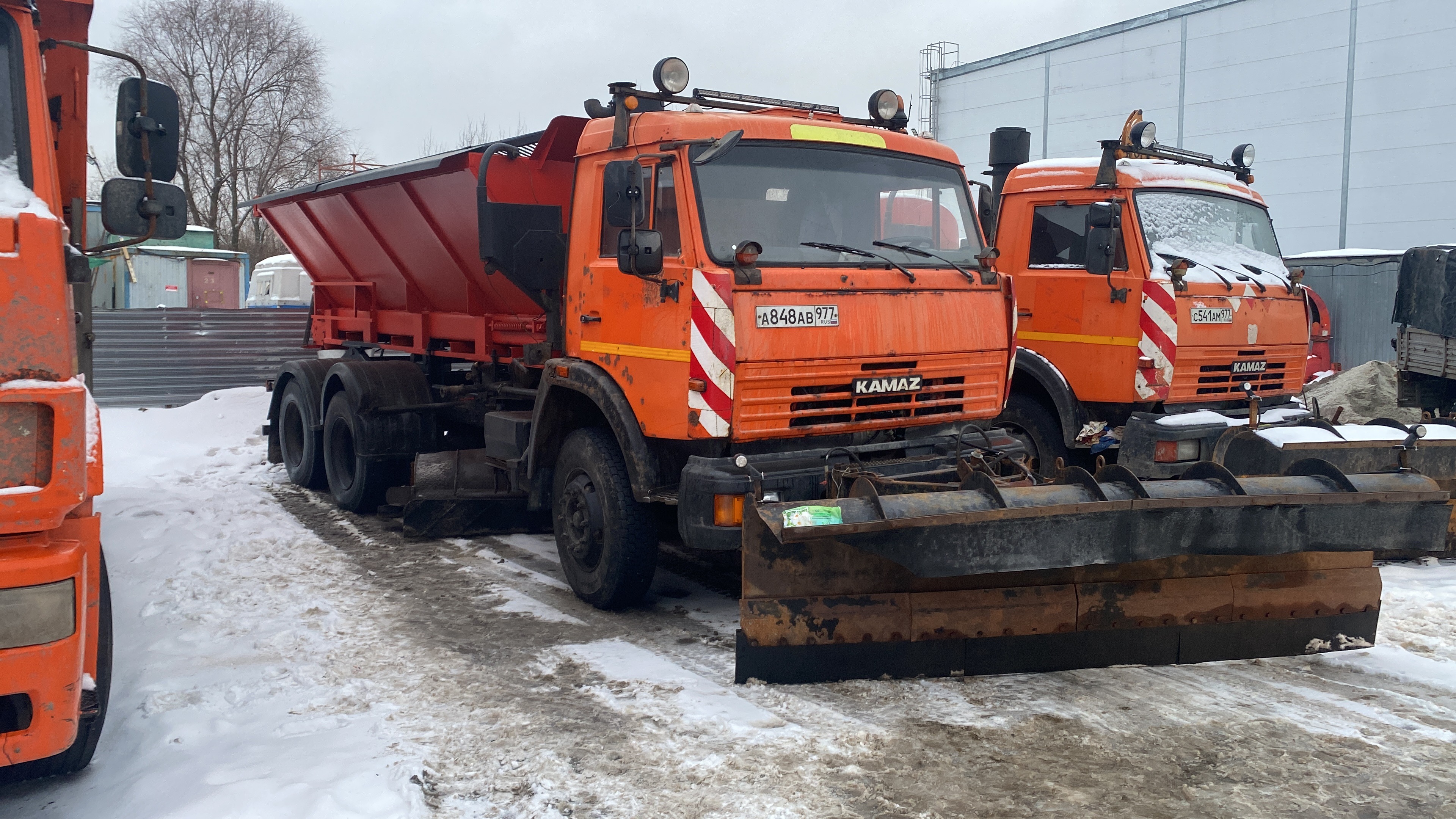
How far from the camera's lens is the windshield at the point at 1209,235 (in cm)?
764

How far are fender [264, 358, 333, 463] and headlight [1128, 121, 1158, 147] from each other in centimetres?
700

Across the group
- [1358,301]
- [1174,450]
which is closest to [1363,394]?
[1358,301]

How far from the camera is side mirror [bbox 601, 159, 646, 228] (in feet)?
17.5

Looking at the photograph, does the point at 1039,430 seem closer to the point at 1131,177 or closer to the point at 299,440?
the point at 1131,177

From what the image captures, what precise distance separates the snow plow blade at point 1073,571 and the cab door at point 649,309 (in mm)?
1005

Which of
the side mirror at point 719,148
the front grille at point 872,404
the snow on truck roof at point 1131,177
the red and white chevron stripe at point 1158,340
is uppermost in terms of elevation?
the snow on truck roof at point 1131,177

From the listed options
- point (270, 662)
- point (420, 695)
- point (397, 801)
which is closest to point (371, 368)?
point (270, 662)

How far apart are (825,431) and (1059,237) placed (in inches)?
145

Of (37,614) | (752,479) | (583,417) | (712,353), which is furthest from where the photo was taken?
(583,417)

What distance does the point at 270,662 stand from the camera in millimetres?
5031

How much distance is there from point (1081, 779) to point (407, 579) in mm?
4458

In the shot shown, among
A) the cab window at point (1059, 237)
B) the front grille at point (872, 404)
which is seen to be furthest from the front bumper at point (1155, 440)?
the front grille at point (872, 404)

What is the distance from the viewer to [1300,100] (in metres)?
27.8

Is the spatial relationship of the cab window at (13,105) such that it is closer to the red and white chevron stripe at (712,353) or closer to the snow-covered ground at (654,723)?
the snow-covered ground at (654,723)
